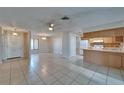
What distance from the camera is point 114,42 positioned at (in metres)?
7.65

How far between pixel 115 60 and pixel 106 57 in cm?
56

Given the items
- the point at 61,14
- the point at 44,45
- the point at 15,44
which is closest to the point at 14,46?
the point at 15,44

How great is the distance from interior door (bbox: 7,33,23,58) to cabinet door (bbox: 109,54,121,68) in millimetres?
7368

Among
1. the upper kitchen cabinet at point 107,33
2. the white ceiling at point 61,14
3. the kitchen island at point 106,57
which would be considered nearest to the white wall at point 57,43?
the upper kitchen cabinet at point 107,33

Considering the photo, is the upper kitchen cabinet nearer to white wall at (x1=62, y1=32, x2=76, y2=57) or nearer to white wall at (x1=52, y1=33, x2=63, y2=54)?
white wall at (x1=62, y1=32, x2=76, y2=57)

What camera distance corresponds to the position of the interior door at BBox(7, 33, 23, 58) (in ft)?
29.6

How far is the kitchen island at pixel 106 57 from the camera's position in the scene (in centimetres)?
542

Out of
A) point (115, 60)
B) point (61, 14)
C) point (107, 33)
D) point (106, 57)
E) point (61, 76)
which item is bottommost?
point (61, 76)

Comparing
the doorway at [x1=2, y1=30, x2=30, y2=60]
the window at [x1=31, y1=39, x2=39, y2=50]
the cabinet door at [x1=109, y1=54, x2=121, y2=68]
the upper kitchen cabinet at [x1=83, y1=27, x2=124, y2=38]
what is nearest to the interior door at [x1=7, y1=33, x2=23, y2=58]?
the doorway at [x1=2, y1=30, x2=30, y2=60]

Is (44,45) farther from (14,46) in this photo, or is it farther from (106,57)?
(106,57)

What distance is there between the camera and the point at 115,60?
5598 mm

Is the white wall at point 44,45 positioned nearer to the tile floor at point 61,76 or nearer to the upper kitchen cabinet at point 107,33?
the upper kitchen cabinet at point 107,33
